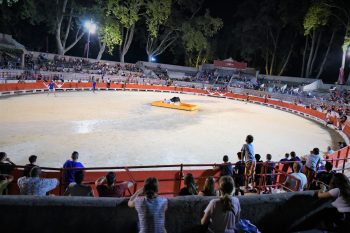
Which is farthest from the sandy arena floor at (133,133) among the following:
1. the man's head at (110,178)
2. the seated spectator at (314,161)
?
the man's head at (110,178)

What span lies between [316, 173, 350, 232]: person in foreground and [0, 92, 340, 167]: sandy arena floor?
8.01 metres

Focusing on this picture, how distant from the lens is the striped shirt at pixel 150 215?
4293mm

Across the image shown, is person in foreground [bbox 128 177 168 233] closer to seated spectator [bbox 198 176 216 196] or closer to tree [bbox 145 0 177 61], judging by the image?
seated spectator [bbox 198 176 216 196]

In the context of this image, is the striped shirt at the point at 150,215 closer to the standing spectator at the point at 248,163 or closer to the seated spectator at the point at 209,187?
the seated spectator at the point at 209,187

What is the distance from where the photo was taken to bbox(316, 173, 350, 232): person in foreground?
212 inches

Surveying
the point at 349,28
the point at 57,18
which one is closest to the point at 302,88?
the point at 349,28

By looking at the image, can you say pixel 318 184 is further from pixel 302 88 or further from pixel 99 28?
pixel 99 28

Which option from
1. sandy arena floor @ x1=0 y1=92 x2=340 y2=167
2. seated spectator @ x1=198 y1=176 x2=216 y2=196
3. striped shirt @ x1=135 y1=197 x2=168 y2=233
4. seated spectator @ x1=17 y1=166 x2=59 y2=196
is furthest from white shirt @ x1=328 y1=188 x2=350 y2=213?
sandy arena floor @ x1=0 y1=92 x2=340 y2=167

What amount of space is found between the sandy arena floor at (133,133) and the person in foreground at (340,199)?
8011mm

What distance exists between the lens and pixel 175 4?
61375 millimetres

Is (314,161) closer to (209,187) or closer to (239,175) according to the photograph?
(239,175)

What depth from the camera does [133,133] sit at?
1777cm

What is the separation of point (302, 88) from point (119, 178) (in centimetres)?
4189

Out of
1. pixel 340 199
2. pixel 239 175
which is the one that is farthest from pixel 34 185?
pixel 340 199
